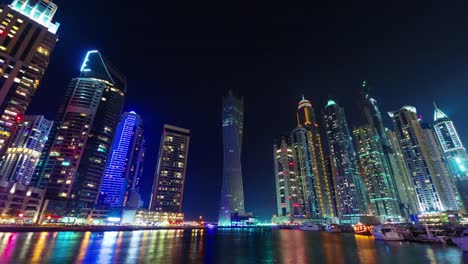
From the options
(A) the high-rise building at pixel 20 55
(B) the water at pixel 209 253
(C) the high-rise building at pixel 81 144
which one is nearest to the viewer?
(B) the water at pixel 209 253

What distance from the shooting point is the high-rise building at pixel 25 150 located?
141625 millimetres

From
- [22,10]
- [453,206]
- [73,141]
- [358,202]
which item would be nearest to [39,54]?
[22,10]

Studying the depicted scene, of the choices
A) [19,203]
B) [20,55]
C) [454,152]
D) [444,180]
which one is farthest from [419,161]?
[20,55]

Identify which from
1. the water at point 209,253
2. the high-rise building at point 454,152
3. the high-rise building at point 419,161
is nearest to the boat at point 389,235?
the water at point 209,253

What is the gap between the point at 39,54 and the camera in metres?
103

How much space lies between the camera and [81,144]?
136 meters

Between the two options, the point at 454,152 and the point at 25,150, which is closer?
the point at 25,150

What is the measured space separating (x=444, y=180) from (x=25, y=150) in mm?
312548

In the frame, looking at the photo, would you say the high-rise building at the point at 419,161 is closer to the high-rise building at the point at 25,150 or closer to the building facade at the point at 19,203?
the building facade at the point at 19,203

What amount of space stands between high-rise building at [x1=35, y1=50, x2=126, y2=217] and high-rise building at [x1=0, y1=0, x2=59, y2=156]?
40992 millimetres

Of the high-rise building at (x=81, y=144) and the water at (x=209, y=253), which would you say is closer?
the water at (x=209, y=253)

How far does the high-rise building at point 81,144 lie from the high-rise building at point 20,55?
41.0 metres

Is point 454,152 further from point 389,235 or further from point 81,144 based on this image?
point 81,144

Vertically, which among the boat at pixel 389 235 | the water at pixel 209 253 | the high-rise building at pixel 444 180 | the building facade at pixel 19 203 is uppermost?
the high-rise building at pixel 444 180
